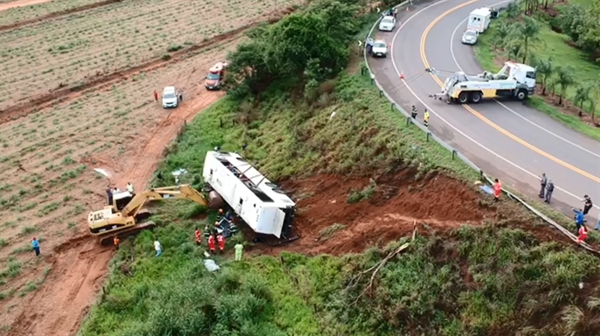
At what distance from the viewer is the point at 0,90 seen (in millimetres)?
57531

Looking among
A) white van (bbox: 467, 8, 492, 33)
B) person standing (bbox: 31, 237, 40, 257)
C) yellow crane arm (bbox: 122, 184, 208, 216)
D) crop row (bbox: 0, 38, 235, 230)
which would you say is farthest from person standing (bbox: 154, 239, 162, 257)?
white van (bbox: 467, 8, 492, 33)

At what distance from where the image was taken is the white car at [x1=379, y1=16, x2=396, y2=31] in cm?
5616

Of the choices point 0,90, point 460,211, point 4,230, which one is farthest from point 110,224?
point 0,90

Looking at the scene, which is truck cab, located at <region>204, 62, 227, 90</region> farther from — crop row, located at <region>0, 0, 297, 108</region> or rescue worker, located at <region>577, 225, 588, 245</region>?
rescue worker, located at <region>577, 225, 588, 245</region>

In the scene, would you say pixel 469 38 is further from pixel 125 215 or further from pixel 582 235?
pixel 125 215

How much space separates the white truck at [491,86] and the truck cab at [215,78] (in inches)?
904

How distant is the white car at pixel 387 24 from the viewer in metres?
56.2

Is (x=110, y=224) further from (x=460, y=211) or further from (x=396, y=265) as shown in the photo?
(x=460, y=211)

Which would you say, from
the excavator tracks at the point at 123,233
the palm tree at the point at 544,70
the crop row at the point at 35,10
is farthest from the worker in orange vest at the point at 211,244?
the crop row at the point at 35,10

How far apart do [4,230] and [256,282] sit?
17.8 meters

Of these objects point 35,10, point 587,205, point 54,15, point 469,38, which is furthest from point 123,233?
point 35,10

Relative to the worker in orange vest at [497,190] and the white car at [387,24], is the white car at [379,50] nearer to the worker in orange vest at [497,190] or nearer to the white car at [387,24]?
the white car at [387,24]

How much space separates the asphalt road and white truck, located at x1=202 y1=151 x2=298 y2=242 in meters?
10.5

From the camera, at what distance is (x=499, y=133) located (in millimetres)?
34875
